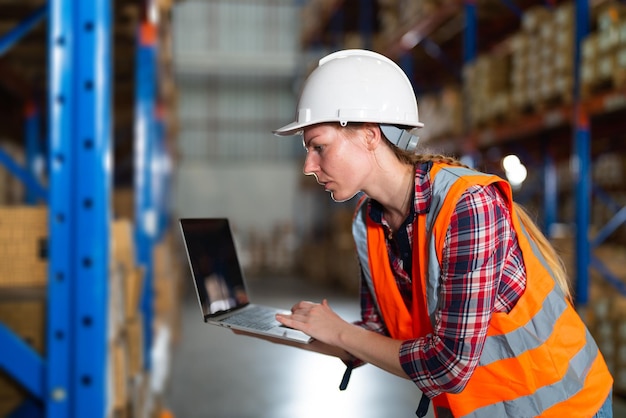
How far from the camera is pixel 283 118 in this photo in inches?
706

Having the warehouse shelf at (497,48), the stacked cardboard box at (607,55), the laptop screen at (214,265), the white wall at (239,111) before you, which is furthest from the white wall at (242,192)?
the laptop screen at (214,265)

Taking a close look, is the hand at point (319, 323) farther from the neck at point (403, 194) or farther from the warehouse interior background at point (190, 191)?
the warehouse interior background at point (190, 191)

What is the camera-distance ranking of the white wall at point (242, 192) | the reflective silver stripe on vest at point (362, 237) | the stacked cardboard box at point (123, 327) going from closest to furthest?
the reflective silver stripe on vest at point (362, 237) < the stacked cardboard box at point (123, 327) < the white wall at point (242, 192)

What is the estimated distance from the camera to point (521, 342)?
1428mm

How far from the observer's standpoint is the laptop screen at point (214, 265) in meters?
1.61

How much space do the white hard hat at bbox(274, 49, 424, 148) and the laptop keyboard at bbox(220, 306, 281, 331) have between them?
51 cm

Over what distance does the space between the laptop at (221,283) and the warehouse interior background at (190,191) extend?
0.38 meters

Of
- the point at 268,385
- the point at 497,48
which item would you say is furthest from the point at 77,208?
the point at 497,48

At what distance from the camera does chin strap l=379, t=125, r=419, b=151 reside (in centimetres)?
153

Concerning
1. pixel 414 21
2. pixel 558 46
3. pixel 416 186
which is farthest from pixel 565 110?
pixel 416 186

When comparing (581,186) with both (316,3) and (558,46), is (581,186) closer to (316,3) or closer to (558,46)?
(558,46)

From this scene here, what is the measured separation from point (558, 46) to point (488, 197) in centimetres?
449

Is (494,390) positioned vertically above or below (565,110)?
below

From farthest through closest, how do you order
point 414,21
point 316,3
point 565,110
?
point 316,3, point 414,21, point 565,110
